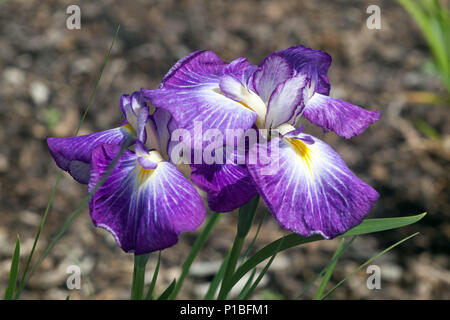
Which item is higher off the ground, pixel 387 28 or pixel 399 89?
pixel 387 28

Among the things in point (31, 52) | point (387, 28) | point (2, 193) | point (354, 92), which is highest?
point (387, 28)

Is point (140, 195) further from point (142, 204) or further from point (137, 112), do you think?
point (137, 112)

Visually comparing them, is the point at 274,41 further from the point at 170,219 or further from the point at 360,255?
the point at 170,219

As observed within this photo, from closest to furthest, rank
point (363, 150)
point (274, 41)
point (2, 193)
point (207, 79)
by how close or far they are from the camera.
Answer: point (207, 79)
point (2, 193)
point (363, 150)
point (274, 41)

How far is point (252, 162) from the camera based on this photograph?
0.66 metres

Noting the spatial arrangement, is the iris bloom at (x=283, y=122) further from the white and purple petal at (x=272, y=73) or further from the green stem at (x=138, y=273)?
the green stem at (x=138, y=273)

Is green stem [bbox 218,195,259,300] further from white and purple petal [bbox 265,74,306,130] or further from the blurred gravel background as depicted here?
the blurred gravel background

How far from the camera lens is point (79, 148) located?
2.43 feet

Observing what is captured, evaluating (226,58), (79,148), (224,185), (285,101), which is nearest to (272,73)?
(285,101)

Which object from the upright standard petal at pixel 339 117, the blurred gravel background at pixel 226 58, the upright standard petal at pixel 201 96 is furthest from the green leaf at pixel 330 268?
the blurred gravel background at pixel 226 58

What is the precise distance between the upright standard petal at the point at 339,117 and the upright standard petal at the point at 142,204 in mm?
237

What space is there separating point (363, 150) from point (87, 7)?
1.42 metres

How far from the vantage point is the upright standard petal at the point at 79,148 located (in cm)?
74
